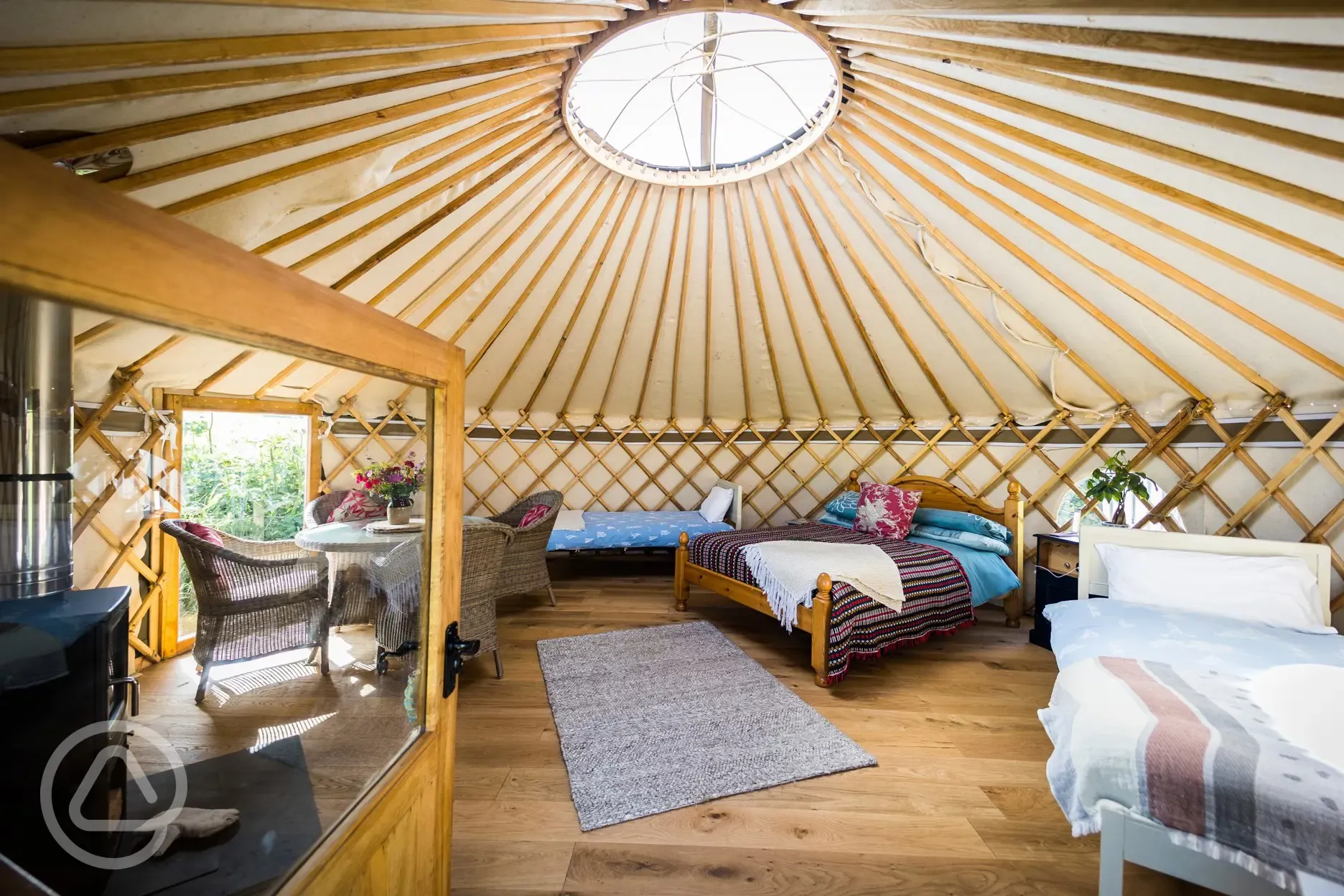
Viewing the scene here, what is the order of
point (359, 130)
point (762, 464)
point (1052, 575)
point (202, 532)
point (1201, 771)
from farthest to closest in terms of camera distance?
point (762, 464)
point (1052, 575)
point (359, 130)
point (1201, 771)
point (202, 532)

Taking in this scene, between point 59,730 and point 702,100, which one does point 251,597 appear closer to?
point 59,730

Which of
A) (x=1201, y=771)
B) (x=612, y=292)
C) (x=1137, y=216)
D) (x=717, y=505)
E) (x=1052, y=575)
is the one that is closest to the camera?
(x=1201, y=771)

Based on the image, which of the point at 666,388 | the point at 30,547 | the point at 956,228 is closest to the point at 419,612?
the point at 30,547

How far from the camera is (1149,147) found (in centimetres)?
174

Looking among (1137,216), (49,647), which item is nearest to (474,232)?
(49,647)

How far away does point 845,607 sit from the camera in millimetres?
2582

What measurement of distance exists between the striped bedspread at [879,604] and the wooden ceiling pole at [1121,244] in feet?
5.33

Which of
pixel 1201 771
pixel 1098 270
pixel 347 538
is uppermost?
pixel 1098 270

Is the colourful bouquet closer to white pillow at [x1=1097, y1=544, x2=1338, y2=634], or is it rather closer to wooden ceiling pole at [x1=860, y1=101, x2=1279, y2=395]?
wooden ceiling pole at [x1=860, y1=101, x2=1279, y2=395]

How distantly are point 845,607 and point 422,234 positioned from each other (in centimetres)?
267

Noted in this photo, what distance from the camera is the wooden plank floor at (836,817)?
148cm

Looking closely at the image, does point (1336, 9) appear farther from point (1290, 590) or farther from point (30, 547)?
point (30, 547)

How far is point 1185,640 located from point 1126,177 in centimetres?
155

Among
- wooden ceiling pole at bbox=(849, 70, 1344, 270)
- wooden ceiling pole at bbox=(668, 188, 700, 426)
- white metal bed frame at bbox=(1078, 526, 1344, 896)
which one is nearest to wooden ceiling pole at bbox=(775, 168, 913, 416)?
wooden ceiling pole at bbox=(668, 188, 700, 426)
